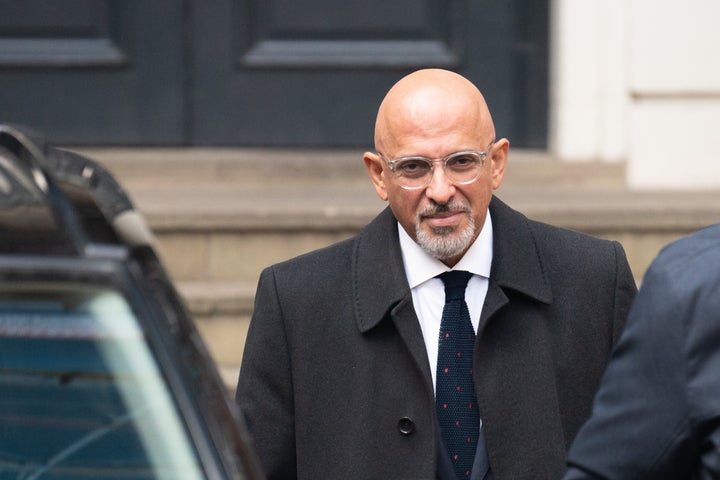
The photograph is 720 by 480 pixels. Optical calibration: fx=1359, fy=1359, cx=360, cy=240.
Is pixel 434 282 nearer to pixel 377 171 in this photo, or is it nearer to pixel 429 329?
pixel 429 329

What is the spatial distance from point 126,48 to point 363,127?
1114 mm

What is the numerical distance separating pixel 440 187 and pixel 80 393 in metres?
1.22

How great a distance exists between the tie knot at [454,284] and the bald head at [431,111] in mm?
306

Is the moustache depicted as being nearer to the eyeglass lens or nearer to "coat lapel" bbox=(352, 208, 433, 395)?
the eyeglass lens

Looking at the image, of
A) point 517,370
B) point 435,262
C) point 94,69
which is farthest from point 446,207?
point 94,69

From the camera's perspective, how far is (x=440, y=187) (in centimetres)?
297

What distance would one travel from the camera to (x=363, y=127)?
6125 millimetres

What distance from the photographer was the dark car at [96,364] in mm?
1869

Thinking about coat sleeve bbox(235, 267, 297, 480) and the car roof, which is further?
coat sleeve bbox(235, 267, 297, 480)

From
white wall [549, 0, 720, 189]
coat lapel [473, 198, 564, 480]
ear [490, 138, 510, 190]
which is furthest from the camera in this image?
white wall [549, 0, 720, 189]


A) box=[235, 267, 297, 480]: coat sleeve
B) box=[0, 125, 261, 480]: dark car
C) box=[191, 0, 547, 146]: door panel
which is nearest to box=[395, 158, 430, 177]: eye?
box=[235, 267, 297, 480]: coat sleeve

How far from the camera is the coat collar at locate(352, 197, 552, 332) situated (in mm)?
3051

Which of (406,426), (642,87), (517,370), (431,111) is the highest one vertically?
(431,111)

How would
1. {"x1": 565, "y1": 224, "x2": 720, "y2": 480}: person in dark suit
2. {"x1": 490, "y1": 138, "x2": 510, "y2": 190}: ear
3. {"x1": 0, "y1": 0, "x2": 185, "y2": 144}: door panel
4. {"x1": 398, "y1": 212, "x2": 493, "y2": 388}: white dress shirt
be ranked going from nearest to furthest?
{"x1": 565, "y1": 224, "x2": 720, "y2": 480}: person in dark suit → {"x1": 398, "y1": 212, "x2": 493, "y2": 388}: white dress shirt → {"x1": 490, "y1": 138, "x2": 510, "y2": 190}: ear → {"x1": 0, "y1": 0, "x2": 185, "y2": 144}: door panel
